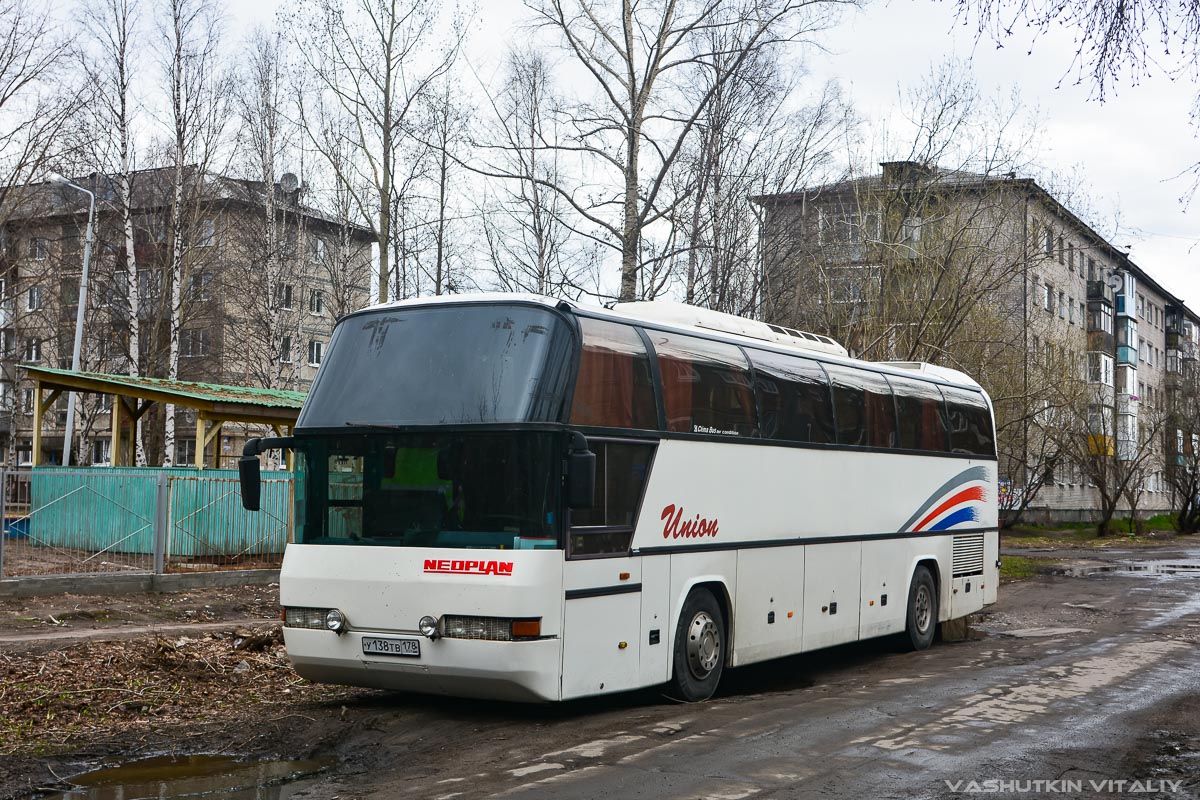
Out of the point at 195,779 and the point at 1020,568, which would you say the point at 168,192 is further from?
the point at 195,779

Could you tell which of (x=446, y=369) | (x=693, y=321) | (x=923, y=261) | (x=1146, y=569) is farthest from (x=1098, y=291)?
(x=446, y=369)

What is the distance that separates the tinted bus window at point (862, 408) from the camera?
45.7 ft

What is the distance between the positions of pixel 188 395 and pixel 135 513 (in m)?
3.85

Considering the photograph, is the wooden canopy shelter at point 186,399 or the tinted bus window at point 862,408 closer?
the tinted bus window at point 862,408

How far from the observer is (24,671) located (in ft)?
36.5

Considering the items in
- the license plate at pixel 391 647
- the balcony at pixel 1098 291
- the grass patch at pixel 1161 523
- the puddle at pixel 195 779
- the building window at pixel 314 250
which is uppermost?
the balcony at pixel 1098 291

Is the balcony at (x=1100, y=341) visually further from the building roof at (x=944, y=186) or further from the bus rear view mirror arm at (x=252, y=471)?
the bus rear view mirror arm at (x=252, y=471)

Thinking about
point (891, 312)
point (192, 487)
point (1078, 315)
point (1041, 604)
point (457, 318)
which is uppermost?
point (1078, 315)

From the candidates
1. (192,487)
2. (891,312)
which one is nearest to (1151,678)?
(192,487)

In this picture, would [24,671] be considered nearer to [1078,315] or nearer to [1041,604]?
[1041,604]

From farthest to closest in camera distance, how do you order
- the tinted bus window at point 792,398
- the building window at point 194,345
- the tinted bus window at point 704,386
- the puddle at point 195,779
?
the building window at point 194,345, the tinted bus window at point 792,398, the tinted bus window at point 704,386, the puddle at point 195,779

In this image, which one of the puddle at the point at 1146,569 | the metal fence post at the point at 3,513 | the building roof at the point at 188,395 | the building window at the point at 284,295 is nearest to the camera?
the metal fence post at the point at 3,513

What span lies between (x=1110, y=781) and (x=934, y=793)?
4.02ft

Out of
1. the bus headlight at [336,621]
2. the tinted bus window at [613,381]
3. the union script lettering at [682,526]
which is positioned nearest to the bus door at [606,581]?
the tinted bus window at [613,381]
